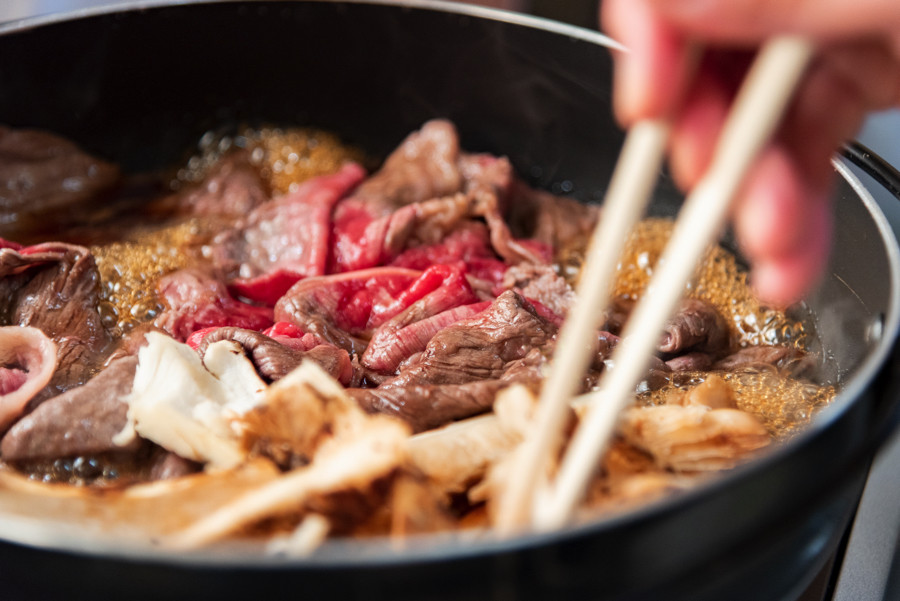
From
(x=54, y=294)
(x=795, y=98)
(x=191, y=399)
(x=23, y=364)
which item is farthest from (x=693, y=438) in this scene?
(x=54, y=294)

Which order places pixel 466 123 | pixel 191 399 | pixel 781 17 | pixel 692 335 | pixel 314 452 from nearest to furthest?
pixel 781 17
pixel 314 452
pixel 191 399
pixel 692 335
pixel 466 123

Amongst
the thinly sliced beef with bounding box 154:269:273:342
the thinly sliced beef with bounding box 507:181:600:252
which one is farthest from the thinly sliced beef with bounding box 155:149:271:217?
the thinly sliced beef with bounding box 507:181:600:252

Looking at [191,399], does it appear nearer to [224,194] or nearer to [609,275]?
[609,275]

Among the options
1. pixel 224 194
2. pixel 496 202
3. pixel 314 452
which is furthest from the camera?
pixel 224 194

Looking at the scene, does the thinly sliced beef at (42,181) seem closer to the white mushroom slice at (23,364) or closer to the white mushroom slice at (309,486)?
the white mushroom slice at (23,364)

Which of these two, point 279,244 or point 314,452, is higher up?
point 314,452

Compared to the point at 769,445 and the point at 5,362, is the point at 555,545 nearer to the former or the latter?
the point at 769,445

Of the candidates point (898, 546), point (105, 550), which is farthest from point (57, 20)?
point (898, 546)
